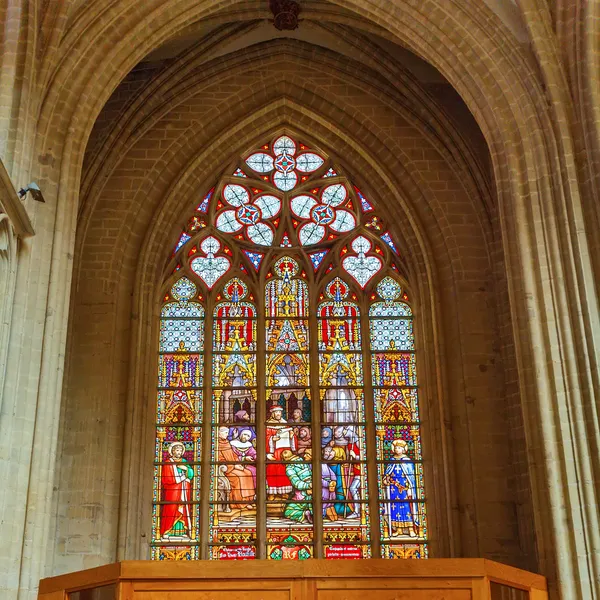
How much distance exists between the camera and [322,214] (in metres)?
14.5

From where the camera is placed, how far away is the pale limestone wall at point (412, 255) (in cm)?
964

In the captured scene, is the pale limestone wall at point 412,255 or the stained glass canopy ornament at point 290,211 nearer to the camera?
the pale limestone wall at point 412,255

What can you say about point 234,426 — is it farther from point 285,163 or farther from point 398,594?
point 398,594

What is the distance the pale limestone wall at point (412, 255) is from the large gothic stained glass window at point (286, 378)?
38cm

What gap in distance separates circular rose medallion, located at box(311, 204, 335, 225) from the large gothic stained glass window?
0.5 inches

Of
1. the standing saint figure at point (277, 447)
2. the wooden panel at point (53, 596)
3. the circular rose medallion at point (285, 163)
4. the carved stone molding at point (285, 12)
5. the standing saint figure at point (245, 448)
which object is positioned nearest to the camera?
the wooden panel at point (53, 596)

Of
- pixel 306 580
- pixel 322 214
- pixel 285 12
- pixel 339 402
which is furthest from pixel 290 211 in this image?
pixel 306 580

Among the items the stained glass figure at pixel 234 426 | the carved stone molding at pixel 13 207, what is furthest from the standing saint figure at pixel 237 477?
the carved stone molding at pixel 13 207

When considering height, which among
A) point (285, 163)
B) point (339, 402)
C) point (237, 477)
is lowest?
point (237, 477)

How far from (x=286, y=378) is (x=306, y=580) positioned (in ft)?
14.5

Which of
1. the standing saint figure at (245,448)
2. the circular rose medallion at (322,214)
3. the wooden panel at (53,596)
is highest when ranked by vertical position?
the circular rose medallion at (322,214)

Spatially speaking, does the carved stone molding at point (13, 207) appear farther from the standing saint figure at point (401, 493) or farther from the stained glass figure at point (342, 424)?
the standing saint figure at point (401, 493)

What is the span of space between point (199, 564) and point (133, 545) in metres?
3.12

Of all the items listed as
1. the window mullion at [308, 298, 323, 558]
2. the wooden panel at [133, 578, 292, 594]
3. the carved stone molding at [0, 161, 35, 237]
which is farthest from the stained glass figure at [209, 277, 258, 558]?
the carved stone molding at [0, 161, 35, 237]
